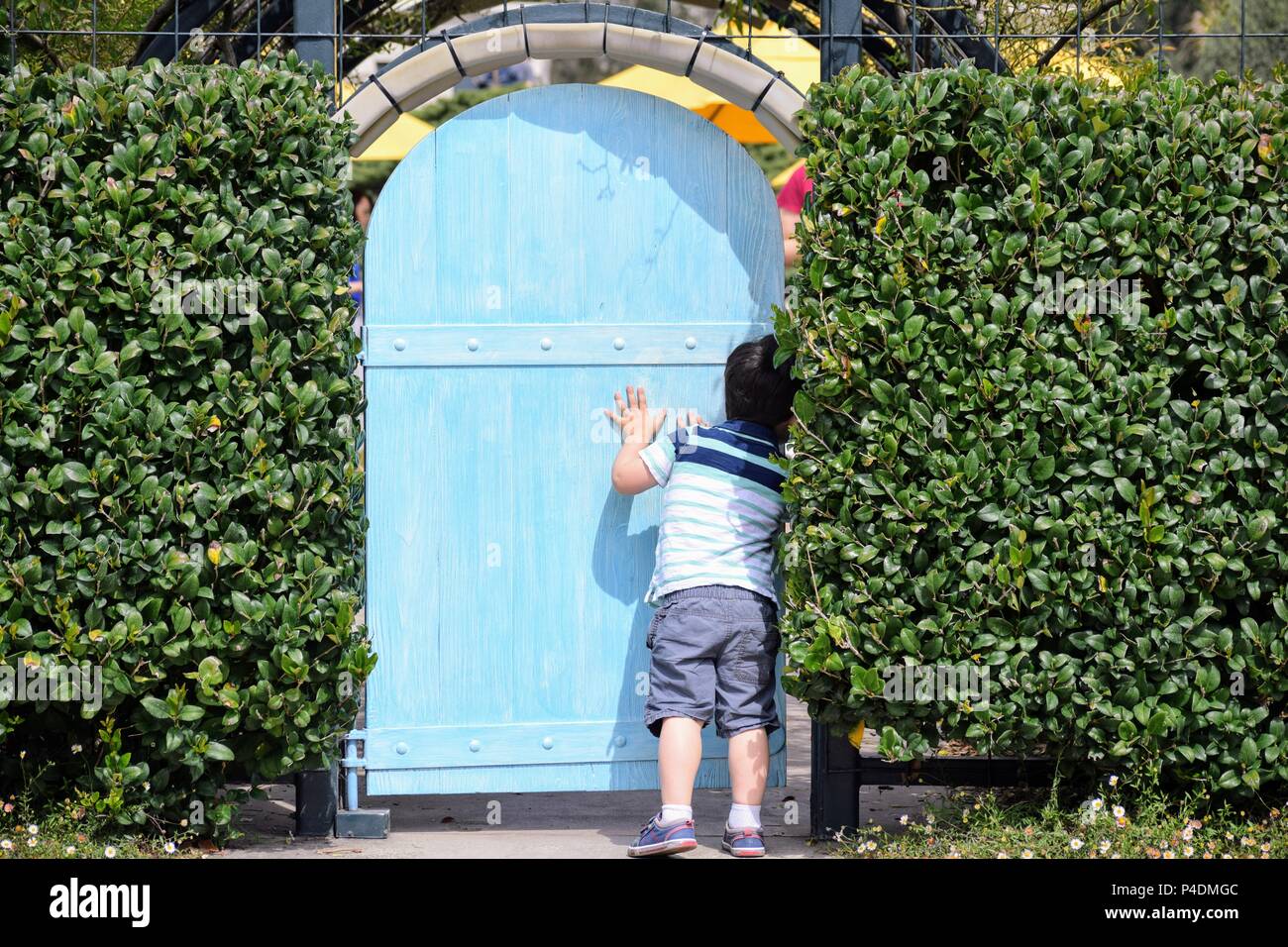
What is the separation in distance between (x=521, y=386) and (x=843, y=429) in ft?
3.59

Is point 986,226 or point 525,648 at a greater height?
point 986,226

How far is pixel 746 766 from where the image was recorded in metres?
4.22

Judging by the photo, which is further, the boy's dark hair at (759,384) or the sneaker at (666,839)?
the boy's dark hair at (759,384)

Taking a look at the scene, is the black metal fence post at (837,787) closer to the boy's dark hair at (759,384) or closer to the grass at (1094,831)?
the grass at (1094,831)

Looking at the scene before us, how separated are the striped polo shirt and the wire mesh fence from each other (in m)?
1.28

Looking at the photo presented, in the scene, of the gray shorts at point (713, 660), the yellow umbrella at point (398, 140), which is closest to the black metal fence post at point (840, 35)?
the gray shorts at point (713, 660)

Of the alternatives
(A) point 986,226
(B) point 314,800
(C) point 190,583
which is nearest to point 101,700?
(C) point 190,583

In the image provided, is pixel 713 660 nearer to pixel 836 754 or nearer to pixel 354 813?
pixel 836 754

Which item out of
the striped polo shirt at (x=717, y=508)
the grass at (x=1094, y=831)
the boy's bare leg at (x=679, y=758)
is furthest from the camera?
the striped polo shirt at (x=717, y=508)

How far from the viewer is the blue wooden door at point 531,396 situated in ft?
14.7

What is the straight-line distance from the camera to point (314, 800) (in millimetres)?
4414

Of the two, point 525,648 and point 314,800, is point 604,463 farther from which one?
point 314,800

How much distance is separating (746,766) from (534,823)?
944 mm

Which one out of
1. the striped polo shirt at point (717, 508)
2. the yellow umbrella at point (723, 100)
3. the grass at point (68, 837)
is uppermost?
the yellow umbrella at point (723, 100)
